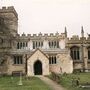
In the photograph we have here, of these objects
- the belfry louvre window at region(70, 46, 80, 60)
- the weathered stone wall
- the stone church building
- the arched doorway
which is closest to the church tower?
the stone church building

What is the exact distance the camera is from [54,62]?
65.6 m

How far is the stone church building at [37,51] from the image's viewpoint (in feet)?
211

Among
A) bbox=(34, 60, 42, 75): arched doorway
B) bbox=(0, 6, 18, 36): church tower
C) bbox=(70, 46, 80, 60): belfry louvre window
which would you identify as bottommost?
bbox=(34, 60, 42, 75): arched doorway

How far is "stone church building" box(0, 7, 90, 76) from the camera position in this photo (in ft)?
211

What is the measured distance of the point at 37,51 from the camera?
2517 inches

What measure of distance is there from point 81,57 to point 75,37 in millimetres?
4362

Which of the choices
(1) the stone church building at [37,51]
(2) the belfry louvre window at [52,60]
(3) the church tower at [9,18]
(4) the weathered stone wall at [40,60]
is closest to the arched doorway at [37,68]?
(1) the stone church building at [37,51]

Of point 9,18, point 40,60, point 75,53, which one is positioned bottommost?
point 40,60

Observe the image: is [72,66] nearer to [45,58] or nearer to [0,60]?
[45,58]

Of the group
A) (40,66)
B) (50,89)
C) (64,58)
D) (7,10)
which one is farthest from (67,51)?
(50,89)

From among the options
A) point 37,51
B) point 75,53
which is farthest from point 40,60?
point 75,53

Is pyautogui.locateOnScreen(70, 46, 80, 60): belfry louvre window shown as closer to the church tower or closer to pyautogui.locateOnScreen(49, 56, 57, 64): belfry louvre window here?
pyautogui.locateOnScreen(49, 56, 57, 64): belfry louvre window

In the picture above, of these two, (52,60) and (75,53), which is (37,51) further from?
(75,53)

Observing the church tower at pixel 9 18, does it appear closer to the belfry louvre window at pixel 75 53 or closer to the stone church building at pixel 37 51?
the stone church building at pixel 37 51
